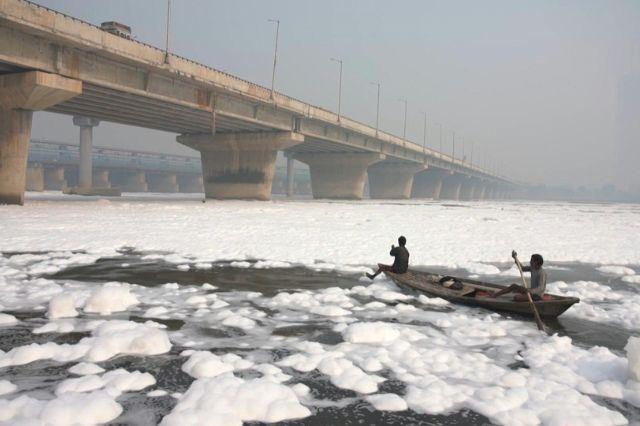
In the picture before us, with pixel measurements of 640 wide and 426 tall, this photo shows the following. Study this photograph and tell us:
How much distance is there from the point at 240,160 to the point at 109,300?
40184 millimetres

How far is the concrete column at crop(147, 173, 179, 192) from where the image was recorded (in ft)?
345

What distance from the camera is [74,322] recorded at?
6625mm

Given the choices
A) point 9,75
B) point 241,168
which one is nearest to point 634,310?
point 9,75

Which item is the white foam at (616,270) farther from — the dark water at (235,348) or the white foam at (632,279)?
the dark water at (235,348)

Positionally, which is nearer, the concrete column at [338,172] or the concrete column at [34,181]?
the concrete column at [338,172]

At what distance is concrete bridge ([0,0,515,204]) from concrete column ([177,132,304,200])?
100 millimetres

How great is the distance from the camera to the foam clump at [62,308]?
6.88 metres

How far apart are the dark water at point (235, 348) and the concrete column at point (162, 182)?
3838 inches

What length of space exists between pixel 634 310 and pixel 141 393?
8.42 meters

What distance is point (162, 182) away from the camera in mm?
105250

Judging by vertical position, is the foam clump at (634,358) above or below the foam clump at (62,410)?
above

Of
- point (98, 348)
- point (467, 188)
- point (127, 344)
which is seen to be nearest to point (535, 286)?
point (127, 344)

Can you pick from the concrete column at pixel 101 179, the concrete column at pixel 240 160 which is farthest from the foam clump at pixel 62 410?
the concrete column at pixel 101 179

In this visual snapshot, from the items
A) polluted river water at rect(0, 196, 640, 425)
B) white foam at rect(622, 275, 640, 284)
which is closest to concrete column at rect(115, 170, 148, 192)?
polluted river water at rect(0, 196, 640, 425)
